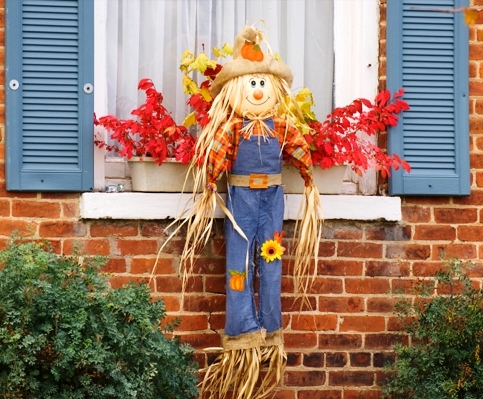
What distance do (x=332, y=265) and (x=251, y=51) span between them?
1190 millimetres

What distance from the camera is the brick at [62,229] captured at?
4770 mm

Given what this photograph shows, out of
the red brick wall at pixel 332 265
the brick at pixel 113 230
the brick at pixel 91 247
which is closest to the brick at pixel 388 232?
the red brick wall at pixel 332 265

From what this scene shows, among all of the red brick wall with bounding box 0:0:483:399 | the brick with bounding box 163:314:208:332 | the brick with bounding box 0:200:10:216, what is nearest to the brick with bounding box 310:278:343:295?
the red brick wall with bounding box 0:0:483:399

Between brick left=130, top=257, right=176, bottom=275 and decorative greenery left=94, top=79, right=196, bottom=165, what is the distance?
1.61 ft

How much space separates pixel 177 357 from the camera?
4.39 meters

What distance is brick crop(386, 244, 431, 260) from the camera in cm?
504

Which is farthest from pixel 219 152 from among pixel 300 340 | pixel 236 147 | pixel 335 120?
pixel 300 340

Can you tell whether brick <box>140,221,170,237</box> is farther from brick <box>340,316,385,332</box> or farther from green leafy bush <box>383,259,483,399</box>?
green leafy bush <box>383,259,483,399</box>

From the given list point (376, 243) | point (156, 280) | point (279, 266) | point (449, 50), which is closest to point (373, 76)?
point (449, 50)

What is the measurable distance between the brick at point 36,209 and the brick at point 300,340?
130 centimetres

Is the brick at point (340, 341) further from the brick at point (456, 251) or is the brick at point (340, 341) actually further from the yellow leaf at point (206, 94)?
the yellow leaf at point (206, 94)

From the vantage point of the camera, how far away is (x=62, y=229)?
15.7 ft

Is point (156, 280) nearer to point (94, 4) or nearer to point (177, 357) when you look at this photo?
point (177, 357)

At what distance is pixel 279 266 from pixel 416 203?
0.91 m
